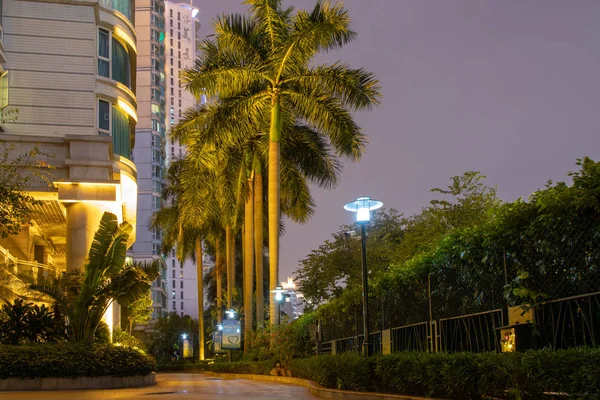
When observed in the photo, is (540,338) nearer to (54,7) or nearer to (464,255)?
(464,255)

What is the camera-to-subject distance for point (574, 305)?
1008 cm

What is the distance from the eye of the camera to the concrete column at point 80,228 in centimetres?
2789

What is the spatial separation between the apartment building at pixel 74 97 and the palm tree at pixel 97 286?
14.8ft

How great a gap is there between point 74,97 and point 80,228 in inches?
268

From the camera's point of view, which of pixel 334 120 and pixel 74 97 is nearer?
pixel 334 120

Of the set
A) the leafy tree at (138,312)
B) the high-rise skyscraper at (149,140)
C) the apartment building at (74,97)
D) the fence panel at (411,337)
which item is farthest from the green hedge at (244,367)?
the high-rise skyscraper at (149,140)

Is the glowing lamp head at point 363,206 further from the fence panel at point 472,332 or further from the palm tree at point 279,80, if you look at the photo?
the palm tree at point 279,80

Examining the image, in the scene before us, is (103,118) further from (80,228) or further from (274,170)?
(274,170)

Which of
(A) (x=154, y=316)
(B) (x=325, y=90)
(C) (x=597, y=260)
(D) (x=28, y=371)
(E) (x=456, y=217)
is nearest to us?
(C) (x=597, y=260)

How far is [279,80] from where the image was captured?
2831cm

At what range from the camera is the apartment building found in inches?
1091

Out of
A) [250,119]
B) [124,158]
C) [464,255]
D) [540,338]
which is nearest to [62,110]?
[124,158]

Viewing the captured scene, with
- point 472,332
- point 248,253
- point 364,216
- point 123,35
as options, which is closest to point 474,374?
point 472,332

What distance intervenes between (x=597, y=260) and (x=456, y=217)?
78.5 ft
